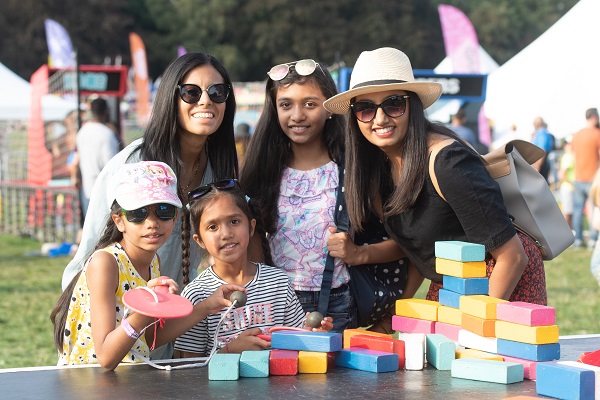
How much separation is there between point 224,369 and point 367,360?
1.54 ft

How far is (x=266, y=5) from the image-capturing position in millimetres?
53156

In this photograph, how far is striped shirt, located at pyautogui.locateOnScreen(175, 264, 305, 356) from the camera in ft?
11.2

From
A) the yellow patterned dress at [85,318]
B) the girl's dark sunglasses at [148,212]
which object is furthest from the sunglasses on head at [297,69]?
the yellow patterned dress at [85,318]

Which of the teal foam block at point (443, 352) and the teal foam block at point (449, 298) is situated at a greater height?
the teal foam block at point (449, 298)

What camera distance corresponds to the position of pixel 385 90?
347 centimetres

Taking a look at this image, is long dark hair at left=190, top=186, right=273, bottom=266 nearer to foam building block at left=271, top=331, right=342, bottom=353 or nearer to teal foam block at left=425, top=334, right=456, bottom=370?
foam building block at left=271, top=331, right=342, bottom=353

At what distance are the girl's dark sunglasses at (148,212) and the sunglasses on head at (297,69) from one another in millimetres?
1011

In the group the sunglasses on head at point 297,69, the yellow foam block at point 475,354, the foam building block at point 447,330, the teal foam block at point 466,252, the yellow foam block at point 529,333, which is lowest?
the yellow foam block at point 475,354

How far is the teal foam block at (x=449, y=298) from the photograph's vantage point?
9.84 ft

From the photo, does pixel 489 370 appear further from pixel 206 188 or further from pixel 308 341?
pixel 206 188

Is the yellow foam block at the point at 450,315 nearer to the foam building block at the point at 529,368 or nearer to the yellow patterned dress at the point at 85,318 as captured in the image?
the foam building block at the point at 529,368

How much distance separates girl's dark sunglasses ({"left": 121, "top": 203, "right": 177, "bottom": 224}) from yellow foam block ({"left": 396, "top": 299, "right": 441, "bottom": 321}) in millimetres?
909

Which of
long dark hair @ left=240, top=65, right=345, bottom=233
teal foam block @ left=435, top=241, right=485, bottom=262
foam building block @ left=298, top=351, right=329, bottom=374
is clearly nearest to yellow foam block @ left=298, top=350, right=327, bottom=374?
foam building block @ left=298, top=351, right=329, bottom=374

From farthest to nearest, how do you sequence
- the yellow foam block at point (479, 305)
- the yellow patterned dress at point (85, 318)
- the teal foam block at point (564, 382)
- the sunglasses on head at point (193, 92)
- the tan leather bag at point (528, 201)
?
the sunglasses on head at point (193, 92), the tan leather bag at point (528, 201), the yellow patterned dress at point (85, 318), the yellow foam block at point (479, 305), the teal foam block at point (564, 382)
